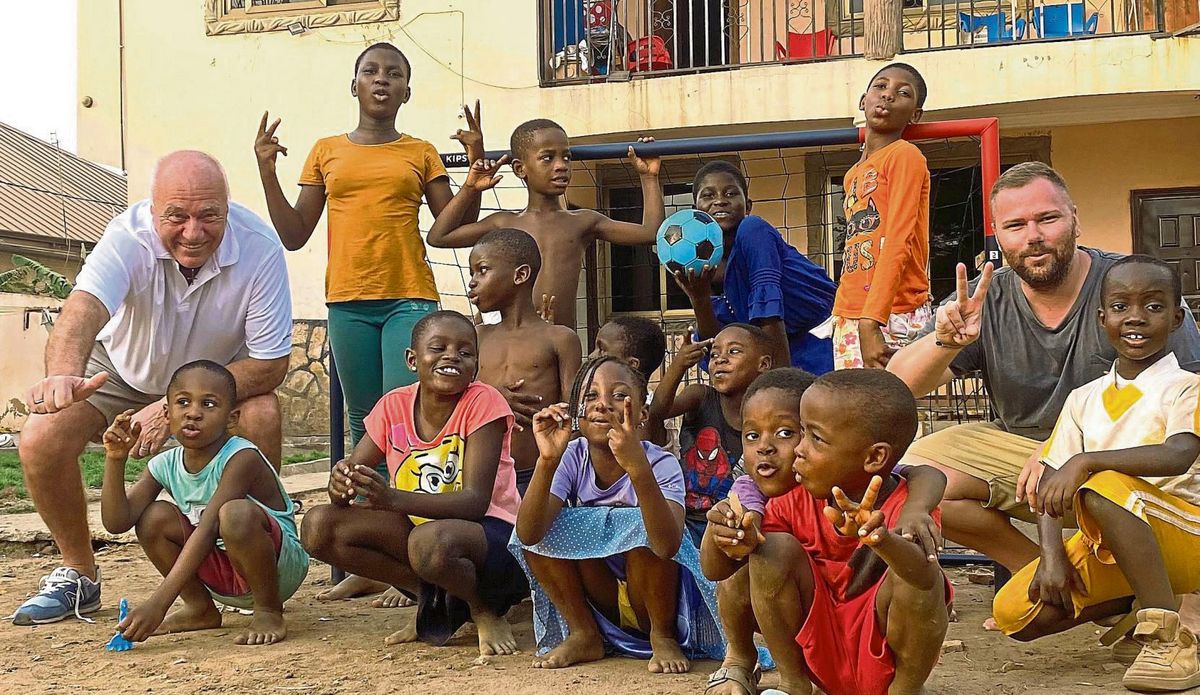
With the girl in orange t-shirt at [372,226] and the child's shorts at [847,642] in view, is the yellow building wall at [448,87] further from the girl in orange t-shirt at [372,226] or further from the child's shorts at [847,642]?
the child's shorts at [847,642]

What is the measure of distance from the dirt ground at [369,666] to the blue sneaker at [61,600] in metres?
0.05

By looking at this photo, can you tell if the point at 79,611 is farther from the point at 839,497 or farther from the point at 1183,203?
the point at 1183,203

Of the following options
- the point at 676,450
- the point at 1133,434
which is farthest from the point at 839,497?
the point at 676,450

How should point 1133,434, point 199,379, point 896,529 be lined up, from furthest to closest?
point 199,379
point 1133,434
point 896,529

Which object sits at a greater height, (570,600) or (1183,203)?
(1183,203)

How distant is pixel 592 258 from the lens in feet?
29.6

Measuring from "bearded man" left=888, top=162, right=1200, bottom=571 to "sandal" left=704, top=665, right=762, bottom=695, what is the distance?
3.22 feet

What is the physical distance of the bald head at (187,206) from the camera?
4344mm

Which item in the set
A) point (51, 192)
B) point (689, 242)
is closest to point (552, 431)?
point (689, 242)

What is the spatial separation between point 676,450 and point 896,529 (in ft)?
5.06

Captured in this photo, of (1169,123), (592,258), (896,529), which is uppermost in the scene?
(1169,123)

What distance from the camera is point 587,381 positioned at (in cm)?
354

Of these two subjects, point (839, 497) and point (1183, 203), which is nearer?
point (839, 497)

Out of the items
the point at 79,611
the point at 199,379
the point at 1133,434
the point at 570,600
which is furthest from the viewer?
the point at 79,611
